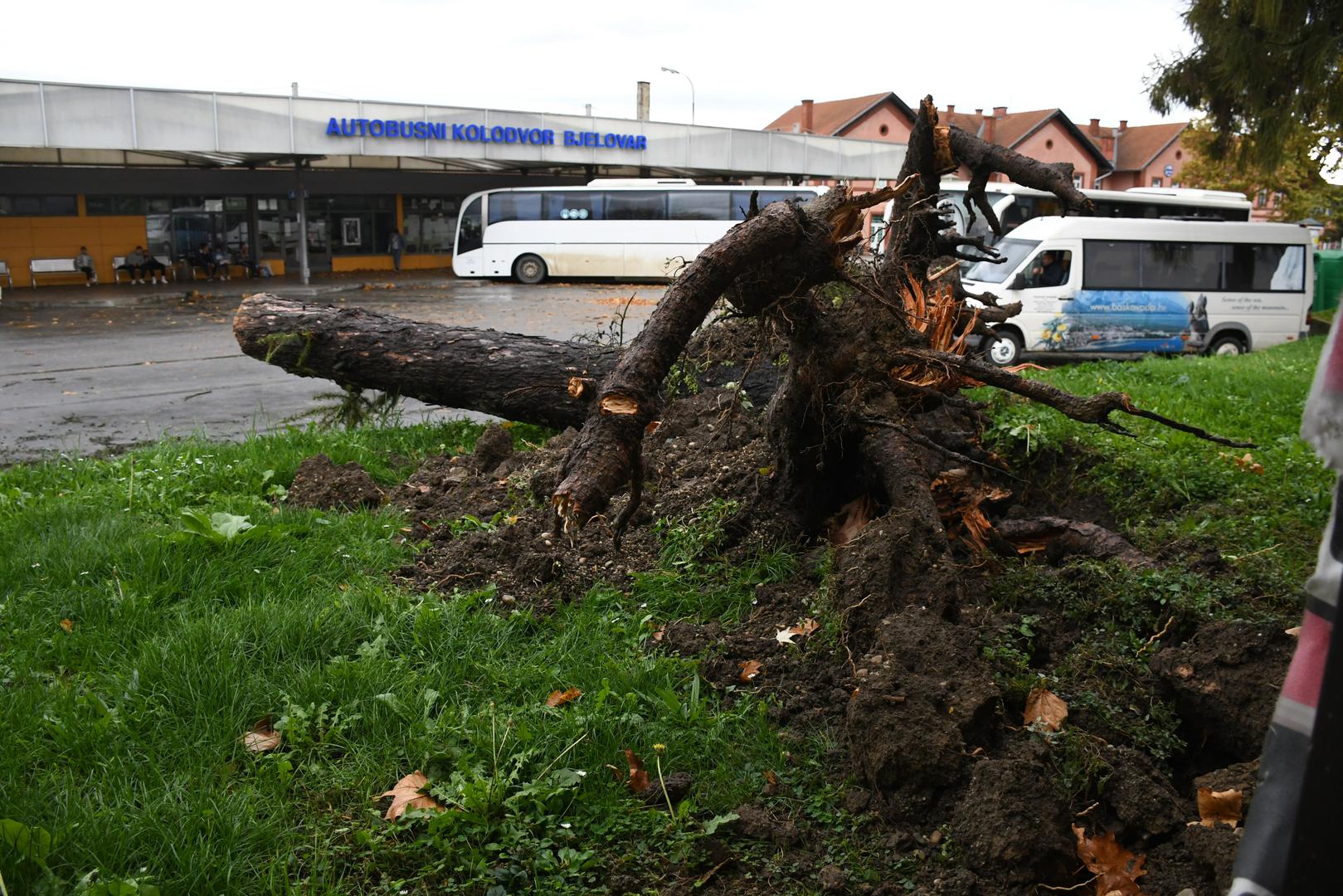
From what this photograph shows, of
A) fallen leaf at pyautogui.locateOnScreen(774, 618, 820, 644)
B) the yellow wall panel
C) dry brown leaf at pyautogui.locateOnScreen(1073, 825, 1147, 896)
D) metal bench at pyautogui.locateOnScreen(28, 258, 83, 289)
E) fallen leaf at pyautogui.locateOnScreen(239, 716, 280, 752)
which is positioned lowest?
dry brown leaf at pyautogui.locateOnScreen(1073, 825, 1147, 896)

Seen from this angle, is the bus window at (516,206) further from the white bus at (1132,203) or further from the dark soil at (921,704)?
the dark soil at (921,704)

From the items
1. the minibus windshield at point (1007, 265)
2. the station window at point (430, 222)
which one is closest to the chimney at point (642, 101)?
the station window at point (430, 222)

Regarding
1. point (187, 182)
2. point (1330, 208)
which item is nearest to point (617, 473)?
point (1330, 208)

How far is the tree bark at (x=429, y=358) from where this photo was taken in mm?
7066

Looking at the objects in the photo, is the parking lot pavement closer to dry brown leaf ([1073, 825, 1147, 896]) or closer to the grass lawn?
the grass lawn

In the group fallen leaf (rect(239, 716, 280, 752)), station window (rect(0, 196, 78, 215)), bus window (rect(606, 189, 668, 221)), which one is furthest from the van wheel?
station window (rect(0, 196, 78, 215))

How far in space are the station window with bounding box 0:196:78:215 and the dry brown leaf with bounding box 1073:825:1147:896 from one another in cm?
3580

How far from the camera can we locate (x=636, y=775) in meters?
3.27

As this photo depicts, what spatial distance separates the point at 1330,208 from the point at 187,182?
34.3 metres

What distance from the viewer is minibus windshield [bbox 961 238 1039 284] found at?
54.5 ft

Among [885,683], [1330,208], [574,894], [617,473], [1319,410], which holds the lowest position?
[574,894]

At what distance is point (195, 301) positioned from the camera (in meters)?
26.2

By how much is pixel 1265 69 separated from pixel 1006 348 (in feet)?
22.6

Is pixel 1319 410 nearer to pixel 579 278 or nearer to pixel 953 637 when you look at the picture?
pixel 953 637
